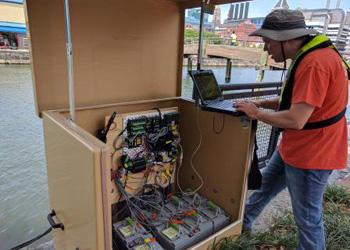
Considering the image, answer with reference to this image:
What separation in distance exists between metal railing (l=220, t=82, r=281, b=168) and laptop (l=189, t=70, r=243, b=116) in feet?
0.99

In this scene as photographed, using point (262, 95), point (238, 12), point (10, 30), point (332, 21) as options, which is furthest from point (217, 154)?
point (10, 30)

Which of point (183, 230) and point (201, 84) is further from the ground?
point (201, 84)

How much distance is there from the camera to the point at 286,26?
1.24 meters

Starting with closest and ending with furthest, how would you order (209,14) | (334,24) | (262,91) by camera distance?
1. (209,14)
2. (262,91)
3. (334,24)

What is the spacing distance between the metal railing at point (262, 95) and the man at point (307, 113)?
2.50 feet

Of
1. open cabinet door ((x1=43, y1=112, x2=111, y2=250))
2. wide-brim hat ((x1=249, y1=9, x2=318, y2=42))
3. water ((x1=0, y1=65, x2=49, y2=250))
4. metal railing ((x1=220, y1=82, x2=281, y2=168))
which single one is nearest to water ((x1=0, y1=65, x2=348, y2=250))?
water ((x1=0, y1=65, x2=49, y2=250))

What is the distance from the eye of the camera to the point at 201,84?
166 centimetres

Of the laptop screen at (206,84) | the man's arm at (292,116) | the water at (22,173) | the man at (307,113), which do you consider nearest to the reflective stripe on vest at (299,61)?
the man at (307,113)

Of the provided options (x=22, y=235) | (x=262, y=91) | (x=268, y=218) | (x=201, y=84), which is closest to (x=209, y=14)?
(x=201, y=84)

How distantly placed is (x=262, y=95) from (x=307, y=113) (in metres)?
1.43

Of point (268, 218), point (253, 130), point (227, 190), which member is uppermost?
point (253, 130)

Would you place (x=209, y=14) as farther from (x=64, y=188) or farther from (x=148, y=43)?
(x=64, y=188)

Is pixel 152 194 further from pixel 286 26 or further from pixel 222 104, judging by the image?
pixel 286 26

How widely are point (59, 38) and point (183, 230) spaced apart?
144 cm
